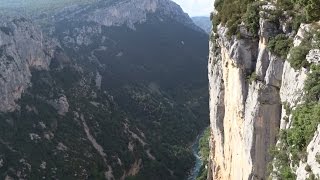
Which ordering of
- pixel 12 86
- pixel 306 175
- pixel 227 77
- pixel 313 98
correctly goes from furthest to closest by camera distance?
pixel 12 86, pixel 227 77, pixel 313 98, pixel 306 175

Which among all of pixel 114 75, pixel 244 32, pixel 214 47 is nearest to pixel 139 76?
pixel 114 75

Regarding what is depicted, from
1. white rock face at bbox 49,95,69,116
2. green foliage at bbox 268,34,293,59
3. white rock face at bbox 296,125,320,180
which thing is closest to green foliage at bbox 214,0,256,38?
green foliage at bbox 268,34,293,59

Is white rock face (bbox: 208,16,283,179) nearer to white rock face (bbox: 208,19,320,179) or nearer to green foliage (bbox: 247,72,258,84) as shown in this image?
white rock face (bbox: 208,19,320,179)

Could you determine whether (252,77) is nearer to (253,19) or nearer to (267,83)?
(267,83)

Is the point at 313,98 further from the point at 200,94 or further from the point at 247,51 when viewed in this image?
the point at 200,94

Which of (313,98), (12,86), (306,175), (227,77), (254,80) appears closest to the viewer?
(306,175)

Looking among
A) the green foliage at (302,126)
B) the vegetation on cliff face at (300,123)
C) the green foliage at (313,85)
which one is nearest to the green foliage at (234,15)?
the vegetation on cliff face at (300,123)

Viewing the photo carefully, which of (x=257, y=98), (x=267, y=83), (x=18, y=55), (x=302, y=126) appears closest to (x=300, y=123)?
(x=302, y=126)
